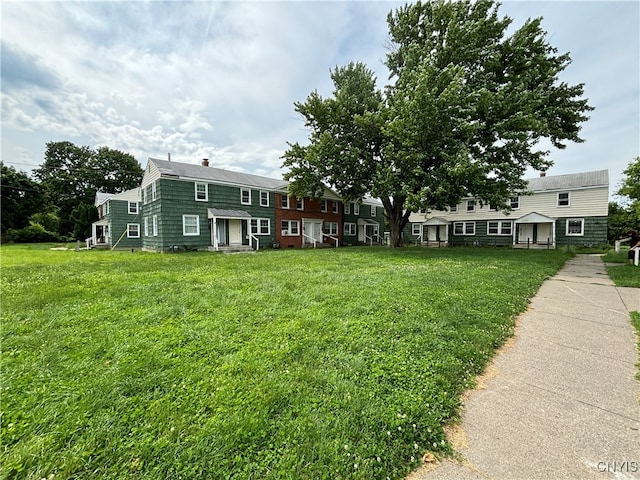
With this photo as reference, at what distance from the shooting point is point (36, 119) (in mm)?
12641

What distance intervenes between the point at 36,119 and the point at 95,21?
9773 millimetres

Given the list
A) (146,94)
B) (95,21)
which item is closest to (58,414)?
(95,21)

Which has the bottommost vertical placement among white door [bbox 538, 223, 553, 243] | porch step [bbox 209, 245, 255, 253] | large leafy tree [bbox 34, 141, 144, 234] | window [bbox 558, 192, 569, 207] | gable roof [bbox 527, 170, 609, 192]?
porch step [bbox 209, 245, 255, 253]

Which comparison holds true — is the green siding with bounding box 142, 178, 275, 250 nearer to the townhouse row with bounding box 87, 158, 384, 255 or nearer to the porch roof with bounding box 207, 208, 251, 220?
the townhouse row with bounding box 87, 158, 384, 255

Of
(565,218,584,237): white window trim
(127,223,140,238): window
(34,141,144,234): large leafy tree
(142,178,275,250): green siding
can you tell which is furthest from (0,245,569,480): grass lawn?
(34,141,144,234): large leafy tree

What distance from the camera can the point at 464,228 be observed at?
26.4 m

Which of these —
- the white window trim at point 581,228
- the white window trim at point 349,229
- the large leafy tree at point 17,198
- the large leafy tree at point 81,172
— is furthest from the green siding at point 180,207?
the large leafy tree at point 81,172

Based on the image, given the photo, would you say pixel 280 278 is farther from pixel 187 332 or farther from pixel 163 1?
pixel 163 1

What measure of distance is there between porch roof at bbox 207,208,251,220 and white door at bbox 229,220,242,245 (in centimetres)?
78

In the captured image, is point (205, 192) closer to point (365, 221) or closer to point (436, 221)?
point (365, 221)

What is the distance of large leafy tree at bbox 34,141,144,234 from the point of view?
43094 mm

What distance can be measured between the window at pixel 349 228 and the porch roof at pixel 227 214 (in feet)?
38.4

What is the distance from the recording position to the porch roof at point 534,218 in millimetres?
21828

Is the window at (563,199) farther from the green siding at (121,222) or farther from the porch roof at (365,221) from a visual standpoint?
the green siding at (121,222)
